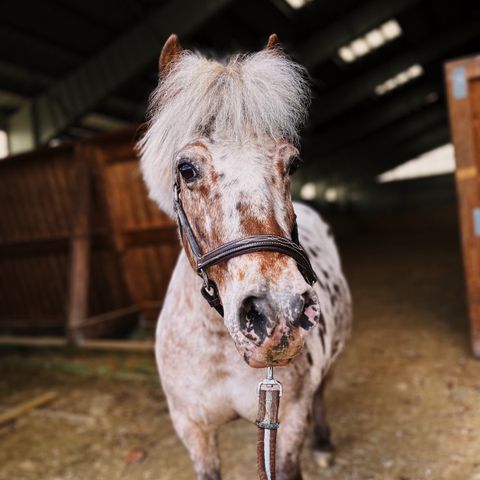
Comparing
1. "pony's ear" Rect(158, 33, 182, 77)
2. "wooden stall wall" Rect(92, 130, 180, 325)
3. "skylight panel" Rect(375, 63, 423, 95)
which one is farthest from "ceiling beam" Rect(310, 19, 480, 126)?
"pony's ear" Rect(158, 33, 182, 77)

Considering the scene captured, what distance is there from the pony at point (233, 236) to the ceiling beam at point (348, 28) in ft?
24.0

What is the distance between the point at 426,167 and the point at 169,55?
21596 millimetres

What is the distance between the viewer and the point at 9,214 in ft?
18.8

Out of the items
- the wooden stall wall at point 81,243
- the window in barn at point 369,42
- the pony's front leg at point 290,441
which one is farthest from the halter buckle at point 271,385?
the window in barn at point 369,42

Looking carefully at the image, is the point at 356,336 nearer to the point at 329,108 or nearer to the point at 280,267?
the point at 280,267

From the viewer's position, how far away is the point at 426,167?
823 inches

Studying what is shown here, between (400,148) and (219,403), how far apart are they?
21.0m

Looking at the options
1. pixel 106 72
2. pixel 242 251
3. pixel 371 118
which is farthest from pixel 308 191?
pixel 242 251

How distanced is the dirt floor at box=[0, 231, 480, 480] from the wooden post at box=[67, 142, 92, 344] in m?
0.64

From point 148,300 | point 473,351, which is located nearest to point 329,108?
point 148,300

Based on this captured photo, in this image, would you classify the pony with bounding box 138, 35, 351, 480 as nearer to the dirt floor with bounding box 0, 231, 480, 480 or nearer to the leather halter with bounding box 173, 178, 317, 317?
the leather halter with bounding box 173, 178, 317, 317

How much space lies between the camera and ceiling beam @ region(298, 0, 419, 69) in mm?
7702

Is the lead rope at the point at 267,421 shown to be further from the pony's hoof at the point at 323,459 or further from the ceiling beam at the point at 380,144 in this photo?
the ceiling beam at the point at 380,144

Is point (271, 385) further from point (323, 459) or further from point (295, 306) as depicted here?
point (323, 459)
